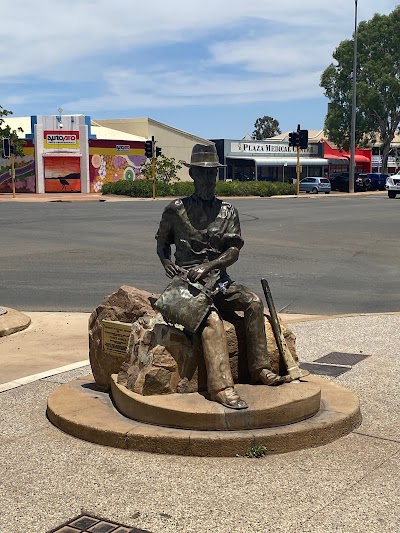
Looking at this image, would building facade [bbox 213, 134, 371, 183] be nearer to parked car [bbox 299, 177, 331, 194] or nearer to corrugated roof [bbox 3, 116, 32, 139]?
parked car [bbox 299, 177, 331, 194]

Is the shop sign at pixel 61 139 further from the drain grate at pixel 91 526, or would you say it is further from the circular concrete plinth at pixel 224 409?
the drain grate at pixel 91 526

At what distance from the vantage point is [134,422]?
5352 mm

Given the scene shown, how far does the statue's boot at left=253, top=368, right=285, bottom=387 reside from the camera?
18.5 feet

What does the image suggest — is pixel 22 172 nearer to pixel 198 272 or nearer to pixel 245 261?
pixel 245 261

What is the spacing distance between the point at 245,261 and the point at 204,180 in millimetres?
9819

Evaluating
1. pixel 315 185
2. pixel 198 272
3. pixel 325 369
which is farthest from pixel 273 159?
pixel 198 272

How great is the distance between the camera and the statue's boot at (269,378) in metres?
5.64

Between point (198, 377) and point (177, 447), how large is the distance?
0.75 meters

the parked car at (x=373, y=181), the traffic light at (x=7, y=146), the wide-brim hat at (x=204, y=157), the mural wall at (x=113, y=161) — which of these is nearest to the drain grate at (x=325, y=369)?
the wide-brim hat at (x=204, y=157)

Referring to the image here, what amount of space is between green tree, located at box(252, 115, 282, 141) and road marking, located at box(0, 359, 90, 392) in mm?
110839

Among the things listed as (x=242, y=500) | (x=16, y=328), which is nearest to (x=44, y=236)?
(x=16, y=328)

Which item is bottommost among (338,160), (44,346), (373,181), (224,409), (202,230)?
(44,346)

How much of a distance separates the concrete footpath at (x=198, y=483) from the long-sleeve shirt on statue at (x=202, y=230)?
166 centimetres

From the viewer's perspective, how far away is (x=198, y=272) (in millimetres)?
5605
